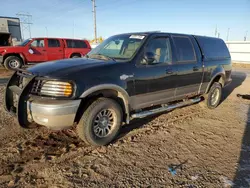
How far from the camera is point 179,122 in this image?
476 cm

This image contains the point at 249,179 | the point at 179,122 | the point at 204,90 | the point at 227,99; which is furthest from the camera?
the point at 227,99

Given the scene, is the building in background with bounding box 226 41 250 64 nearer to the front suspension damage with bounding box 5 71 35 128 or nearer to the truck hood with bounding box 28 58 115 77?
the truck hood with bounding box 28 58 115 77

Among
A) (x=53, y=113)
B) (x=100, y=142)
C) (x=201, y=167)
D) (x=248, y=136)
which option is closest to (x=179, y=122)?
(x=248, y=136)

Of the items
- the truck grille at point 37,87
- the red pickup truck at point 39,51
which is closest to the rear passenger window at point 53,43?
the red pickup truck at point 39,51

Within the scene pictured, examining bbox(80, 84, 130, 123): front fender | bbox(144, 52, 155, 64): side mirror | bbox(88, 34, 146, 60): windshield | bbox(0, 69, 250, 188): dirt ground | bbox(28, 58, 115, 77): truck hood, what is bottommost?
bbox(0, 69, 250, 188): dirt ground

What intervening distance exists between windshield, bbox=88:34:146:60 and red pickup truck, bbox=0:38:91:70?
827 cm

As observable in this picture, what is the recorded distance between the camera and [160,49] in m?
4.28

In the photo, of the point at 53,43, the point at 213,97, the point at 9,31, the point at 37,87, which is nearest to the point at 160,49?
the point at 37,87

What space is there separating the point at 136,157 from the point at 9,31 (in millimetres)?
22829

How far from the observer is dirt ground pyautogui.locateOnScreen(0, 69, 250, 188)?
2.64m

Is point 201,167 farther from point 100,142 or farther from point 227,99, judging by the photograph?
point 227,99

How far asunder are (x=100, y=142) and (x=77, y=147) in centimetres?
40

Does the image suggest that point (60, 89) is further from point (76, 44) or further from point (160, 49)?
point (76, 44)

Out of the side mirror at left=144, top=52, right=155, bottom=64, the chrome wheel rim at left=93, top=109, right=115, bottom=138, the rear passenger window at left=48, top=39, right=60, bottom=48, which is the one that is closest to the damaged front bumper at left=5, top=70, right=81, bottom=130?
the chrome wheel rim at left=93, top=109, right=115, bottom=138
